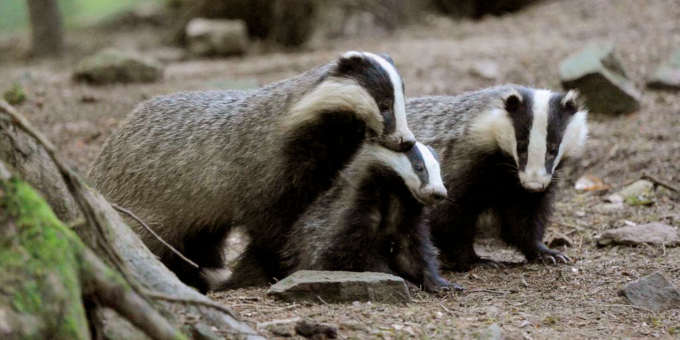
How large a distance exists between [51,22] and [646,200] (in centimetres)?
950

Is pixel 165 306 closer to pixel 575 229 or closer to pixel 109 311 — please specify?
pixel 109 311

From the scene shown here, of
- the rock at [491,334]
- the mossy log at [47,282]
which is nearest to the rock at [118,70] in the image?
the rock at [491,334]

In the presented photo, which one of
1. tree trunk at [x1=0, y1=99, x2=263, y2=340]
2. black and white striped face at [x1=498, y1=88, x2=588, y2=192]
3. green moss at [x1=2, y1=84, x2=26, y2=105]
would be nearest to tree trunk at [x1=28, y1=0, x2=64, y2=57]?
green moss at [x1=2, y1=84, x2=26, y2=105]

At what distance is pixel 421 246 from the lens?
5.04 metres

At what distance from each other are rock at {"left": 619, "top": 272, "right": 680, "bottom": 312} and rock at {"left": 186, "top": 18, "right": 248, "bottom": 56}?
28.8ft

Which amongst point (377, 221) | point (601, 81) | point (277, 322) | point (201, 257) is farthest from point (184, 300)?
point (601, 81)

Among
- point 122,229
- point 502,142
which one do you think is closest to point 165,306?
point 122,229

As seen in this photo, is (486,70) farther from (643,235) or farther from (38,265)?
(38,265)

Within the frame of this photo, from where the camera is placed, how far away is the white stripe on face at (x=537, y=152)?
17.0 feet

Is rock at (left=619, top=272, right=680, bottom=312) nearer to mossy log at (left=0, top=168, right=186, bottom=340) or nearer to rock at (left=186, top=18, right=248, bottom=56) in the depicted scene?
mossy log at (left=0, top=168, right=186, bottom=340)

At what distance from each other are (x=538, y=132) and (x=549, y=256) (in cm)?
95

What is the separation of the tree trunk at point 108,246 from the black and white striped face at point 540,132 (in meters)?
2.58

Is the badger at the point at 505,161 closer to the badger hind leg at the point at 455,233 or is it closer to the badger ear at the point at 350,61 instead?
the badger hind leg at the point at 455,233

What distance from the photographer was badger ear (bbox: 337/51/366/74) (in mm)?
4812
